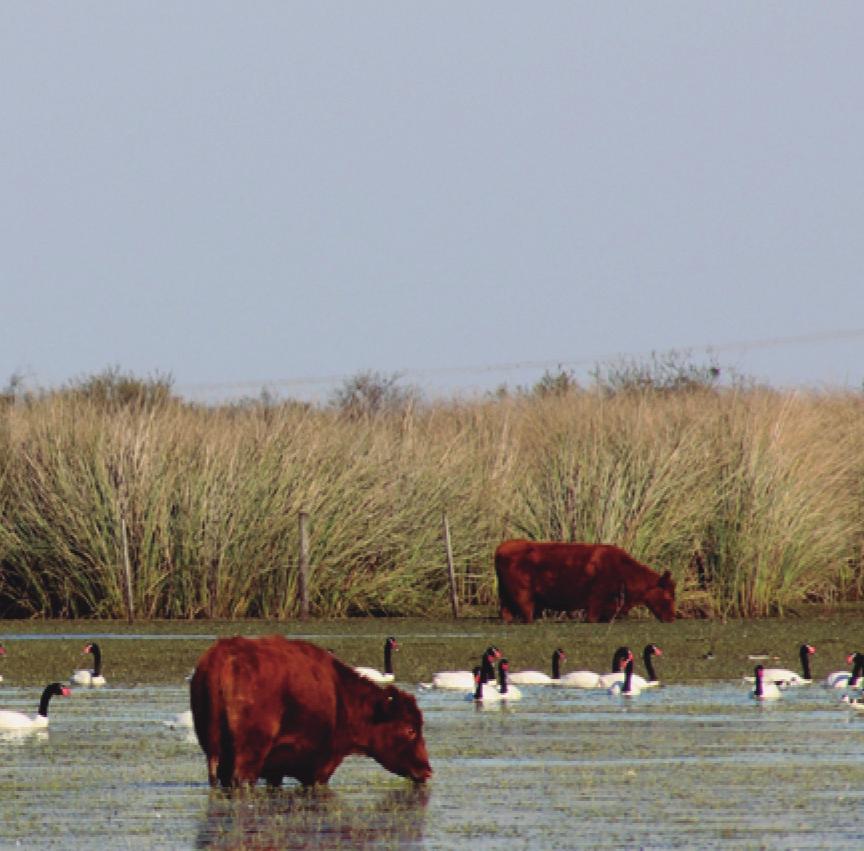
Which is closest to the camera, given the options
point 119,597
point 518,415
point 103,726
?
point 103,726

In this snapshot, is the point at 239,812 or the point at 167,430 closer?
the point at 239,812

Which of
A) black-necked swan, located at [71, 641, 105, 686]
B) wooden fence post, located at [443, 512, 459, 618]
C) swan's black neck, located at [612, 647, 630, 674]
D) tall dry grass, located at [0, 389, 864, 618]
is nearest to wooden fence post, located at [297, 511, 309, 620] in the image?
tall dry grass, located at [0, 389, 864, 618]

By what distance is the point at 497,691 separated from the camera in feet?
66.2

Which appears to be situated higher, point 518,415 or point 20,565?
point 518,415

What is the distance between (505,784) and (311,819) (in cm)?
176

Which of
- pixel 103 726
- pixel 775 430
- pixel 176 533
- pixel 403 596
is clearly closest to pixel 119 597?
pixel 176 533

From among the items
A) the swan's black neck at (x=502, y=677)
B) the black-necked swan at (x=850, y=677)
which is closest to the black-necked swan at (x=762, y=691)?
the black-necked swan at (x=850, y=677)

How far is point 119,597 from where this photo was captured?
3186 centimetres

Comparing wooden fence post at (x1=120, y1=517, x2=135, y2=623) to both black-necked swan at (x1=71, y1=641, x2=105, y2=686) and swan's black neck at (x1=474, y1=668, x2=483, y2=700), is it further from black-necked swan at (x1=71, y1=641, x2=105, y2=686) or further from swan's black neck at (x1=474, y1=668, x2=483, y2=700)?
swan's black neck at (x1=474, y1=668, x2=483, y2=700)

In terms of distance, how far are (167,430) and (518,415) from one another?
867 centimetres

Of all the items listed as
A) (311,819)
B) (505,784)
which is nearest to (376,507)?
(505,784)

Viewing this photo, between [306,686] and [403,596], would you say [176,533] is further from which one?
[306,686]

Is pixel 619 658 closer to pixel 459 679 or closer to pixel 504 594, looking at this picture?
pixel 459 679

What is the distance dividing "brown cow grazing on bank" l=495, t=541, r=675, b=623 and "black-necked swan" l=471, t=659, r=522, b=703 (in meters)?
10.8
